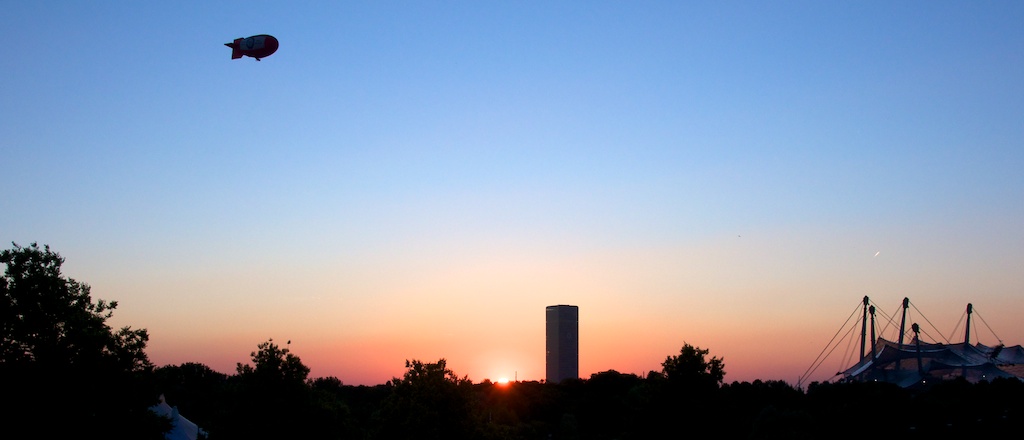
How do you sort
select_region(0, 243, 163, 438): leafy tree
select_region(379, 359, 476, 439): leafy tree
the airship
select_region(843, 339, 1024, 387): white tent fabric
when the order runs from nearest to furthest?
1. select_region(0, 243, 163, 438): leafy tree
2. select_region(379, 359, 476, 439): leafy tree
3. the airship
4. select_region(843, 339, 1024, 387): white tent fabric

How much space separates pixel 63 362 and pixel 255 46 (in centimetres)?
4034

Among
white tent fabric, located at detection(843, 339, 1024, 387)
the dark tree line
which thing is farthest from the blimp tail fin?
white tent fabric, located at detection(843, 339, 1024, 387)

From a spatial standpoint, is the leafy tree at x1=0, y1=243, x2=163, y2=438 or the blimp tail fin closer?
the leafy tree at x1=0, y1=243, x2=163, y2=438

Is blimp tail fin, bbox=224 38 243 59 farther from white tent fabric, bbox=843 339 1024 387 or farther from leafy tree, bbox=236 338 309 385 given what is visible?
white tent fabric, bbox=843 339 1024 387

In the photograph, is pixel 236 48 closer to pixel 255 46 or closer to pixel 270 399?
pixel 255 46

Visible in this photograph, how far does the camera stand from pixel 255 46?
69.9 metres

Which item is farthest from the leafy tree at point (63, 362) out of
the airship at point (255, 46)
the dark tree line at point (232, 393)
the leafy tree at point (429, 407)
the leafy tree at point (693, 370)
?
the airship at point (255, 46)

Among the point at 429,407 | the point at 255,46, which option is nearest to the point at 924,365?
the point at 255,46

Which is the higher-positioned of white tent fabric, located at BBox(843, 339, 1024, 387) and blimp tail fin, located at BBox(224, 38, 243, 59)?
blimp tail fin, located at BBox(224, 38, 243, 59)

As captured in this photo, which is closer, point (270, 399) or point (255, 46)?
point (270, 399)

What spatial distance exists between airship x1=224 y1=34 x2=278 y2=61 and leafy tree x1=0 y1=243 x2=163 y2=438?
1401 inches

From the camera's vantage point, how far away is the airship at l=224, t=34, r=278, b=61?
69625mm

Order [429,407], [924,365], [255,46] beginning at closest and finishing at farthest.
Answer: [429,407] < [255,46] < [924,365]

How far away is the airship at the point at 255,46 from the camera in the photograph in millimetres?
69625
